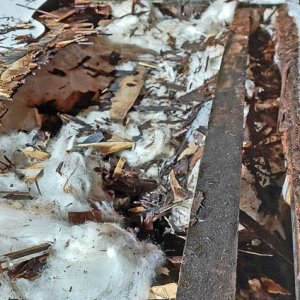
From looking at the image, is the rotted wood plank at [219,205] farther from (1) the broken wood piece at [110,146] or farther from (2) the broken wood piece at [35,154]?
(2) the broken wood piece at [35,154]

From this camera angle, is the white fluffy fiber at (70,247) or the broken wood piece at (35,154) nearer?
the white fluffy fiber at (70,247)

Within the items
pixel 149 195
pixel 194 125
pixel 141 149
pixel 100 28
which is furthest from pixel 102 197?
pixel 100 28

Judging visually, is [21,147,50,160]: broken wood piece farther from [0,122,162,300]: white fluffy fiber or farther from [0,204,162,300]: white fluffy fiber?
[0,204,162,300]: white fluffy fiber

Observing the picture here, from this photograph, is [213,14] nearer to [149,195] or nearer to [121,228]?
[149,195]

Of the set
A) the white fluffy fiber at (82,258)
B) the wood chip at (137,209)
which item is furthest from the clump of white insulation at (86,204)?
the wood chip at (137,209)

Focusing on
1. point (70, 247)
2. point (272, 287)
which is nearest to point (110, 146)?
point (70, 247)

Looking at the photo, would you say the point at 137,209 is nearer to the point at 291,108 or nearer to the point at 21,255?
the point at 21,255
